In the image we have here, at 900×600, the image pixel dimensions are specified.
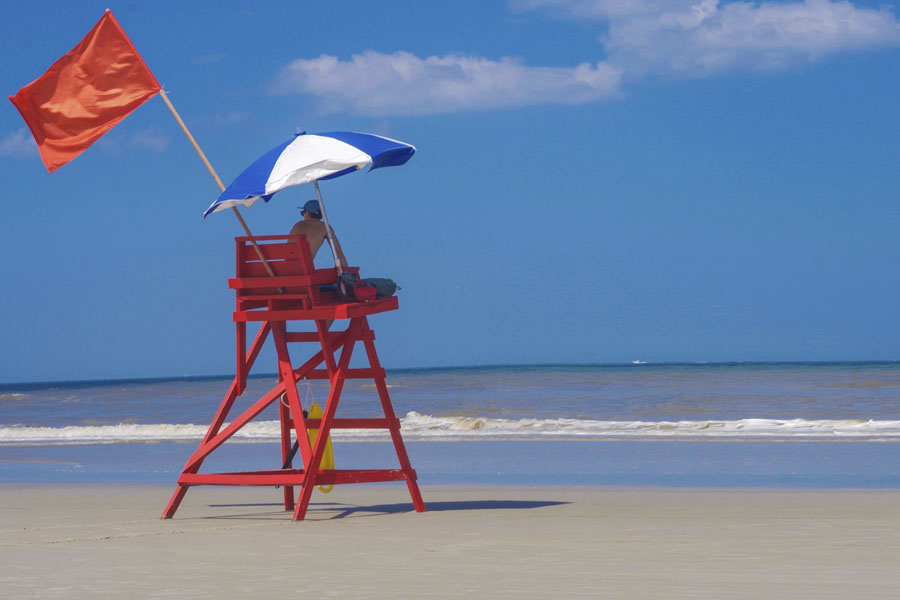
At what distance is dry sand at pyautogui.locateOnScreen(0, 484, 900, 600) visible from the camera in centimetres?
534

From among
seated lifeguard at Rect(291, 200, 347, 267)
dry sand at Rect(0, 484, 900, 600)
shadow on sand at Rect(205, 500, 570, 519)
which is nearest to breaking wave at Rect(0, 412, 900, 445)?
dry sand at Rect(0, 484, 900, 600)

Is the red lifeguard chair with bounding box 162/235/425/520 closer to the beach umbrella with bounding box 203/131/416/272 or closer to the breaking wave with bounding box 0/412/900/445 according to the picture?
the beach umbrella with bounding box 203/131/416/272

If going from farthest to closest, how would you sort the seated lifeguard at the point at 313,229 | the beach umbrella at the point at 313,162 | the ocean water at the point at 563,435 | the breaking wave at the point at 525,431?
the breaking wave at the point at 525,431, the ocean water at the point at 563,435, the seated lifeguard at the point at 313,229, the beach umbrella at the point at 313,162

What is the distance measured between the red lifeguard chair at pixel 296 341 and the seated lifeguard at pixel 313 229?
22 cm

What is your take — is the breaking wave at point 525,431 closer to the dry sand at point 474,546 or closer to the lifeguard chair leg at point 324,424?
the dry sand at point 474,546

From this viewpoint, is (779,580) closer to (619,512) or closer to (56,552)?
(619,512)

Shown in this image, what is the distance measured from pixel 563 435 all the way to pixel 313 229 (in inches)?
417

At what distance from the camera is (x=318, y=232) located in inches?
345

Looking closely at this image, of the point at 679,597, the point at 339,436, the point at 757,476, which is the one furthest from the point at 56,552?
the point at 339,436

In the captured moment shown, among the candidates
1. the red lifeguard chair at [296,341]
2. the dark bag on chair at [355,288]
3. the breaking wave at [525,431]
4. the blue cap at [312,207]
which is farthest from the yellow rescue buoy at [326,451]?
the breaking wave at [525,431]

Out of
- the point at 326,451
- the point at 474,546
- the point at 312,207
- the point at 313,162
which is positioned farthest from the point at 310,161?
the point at 474,546

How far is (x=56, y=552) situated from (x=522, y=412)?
18737 millimetres

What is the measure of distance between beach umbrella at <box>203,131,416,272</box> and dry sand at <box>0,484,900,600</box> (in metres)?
2.42

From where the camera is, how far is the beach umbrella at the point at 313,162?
8109 mm
